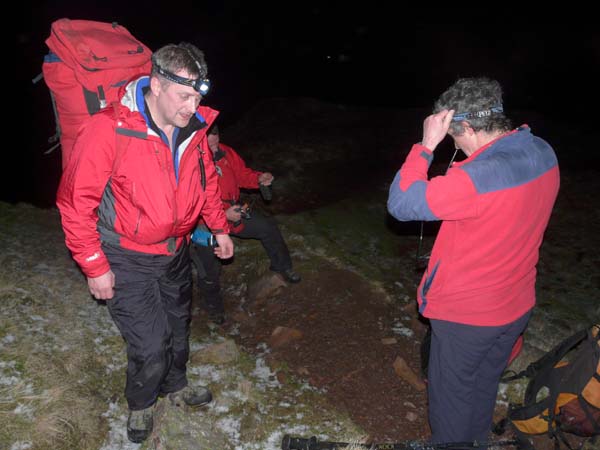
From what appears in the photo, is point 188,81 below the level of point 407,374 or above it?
above

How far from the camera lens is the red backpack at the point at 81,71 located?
3.75 meters

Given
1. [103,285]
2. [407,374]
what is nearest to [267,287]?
[407,374]

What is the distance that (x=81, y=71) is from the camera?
3725mm

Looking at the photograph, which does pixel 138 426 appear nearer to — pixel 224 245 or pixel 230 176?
pixel 224 245

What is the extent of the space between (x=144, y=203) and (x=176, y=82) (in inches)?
38.8

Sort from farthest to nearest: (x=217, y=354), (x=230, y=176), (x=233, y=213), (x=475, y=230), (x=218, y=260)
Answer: (x=218, y=260) < (x=230, y=176) < (x=233, y=213) < (x=217, y=354) < (x=475, y=230)

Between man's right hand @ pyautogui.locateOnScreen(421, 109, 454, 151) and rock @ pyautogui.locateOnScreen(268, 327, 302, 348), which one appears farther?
rock @ pyautogui.locateOnScreen(268, 327, 302, 348)

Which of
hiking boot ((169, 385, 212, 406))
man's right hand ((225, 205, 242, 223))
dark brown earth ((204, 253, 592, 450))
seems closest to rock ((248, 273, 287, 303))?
dark brown earth ((204, 253, 592, 450))

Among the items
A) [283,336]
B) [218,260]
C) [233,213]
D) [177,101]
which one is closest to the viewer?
[177,101]

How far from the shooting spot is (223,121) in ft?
125

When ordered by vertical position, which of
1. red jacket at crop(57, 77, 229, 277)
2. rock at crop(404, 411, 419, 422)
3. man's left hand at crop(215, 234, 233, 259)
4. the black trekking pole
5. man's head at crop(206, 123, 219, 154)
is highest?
red jacket at crop(57, 77, 229, 277)

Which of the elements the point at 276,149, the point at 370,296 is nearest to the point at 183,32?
the point at 276,149

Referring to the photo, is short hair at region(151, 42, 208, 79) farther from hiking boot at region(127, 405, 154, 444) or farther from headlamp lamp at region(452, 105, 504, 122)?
hiking boot at region(127, 405, 154, 444)

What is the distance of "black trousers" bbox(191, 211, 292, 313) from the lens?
662 centimetres
